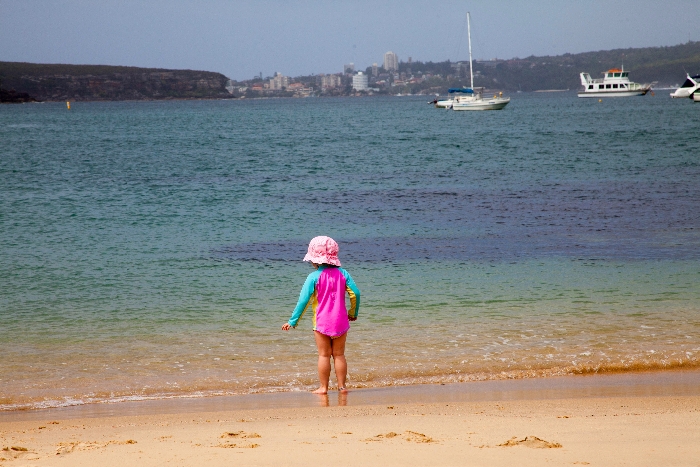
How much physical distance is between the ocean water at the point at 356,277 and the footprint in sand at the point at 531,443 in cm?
231

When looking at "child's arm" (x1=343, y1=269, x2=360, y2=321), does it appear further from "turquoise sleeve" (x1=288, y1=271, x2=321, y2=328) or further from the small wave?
the small wave

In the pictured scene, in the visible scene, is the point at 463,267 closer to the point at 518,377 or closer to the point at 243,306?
the point at 243,306

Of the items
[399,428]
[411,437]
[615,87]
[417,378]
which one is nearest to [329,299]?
[417,378]

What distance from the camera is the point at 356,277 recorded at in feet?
38.7

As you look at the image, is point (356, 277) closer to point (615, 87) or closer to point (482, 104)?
point (482, 104)

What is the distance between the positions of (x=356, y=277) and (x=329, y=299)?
547 centimetres

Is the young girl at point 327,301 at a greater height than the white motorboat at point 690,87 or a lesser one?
lesser

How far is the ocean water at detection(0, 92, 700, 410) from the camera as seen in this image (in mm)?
7461

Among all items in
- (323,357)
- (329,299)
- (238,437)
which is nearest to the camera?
(238,437)

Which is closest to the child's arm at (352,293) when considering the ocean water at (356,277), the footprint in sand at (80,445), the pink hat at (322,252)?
the pink hat at (322,252)

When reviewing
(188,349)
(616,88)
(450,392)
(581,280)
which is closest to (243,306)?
(188,349)

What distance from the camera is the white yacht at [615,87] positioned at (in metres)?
120

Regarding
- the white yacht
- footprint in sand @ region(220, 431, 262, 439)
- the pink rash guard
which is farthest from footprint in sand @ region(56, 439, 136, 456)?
the white yacht

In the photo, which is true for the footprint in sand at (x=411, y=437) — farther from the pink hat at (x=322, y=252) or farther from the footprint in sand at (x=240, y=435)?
the pink hat at (x=322, y=252)
